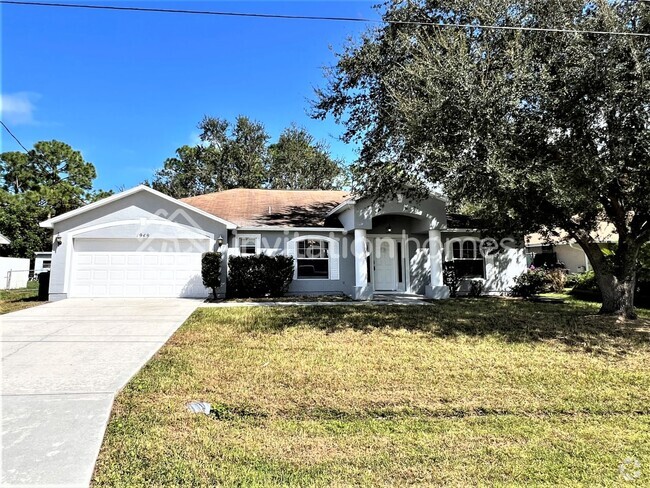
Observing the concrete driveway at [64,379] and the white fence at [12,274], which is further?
the white fence at [12,274]

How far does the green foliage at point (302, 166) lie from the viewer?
108ft

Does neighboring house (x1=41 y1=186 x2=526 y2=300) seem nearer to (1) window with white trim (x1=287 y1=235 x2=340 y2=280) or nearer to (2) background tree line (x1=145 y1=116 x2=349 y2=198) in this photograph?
(1) window with white trim (x1=287 y1=235 x2=340 y2=280)

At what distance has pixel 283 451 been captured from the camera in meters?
3.53

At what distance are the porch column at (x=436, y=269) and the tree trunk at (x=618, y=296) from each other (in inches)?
206

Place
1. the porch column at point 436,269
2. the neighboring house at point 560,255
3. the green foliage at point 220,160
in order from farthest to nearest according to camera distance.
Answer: the green foliage at point 220,160
the neighboring house at point 560,255
the porch column at point 436,269

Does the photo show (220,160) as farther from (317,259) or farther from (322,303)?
(322,303)

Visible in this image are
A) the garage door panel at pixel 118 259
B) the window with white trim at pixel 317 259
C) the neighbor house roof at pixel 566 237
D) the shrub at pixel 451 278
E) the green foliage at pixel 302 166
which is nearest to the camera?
the neighbor house roof at pixel 566 237

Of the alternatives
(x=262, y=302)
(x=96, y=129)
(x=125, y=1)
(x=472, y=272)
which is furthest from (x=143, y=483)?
(x=96, y=129)

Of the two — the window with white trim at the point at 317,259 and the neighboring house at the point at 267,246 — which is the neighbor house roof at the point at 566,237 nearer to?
the neighboring house at the point at 267,246

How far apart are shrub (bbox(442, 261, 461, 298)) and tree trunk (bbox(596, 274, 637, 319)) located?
5.75 m

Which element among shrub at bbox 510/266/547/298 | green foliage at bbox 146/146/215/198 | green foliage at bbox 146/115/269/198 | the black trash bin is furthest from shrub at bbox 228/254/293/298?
green foliage at bbox 146/146/215/198

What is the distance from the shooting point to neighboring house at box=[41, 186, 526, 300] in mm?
14133

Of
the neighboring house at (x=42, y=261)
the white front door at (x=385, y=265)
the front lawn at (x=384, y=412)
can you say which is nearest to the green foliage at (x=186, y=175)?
the neighboring house at (x=42, y=261)

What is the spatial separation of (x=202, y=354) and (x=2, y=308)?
8898 mm
